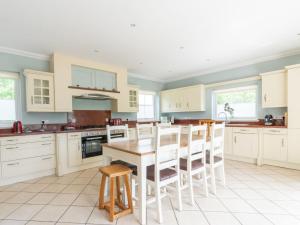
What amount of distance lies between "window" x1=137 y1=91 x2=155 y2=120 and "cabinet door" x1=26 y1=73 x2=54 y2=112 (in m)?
2.78

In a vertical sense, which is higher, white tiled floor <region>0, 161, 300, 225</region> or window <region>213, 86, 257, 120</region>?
window <region>213, 86, 257, 120</region>

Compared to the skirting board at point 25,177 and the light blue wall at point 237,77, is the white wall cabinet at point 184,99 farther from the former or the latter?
the skirting board at point 25,177

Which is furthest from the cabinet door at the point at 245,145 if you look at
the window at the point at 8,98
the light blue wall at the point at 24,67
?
the window at the point at 8,98

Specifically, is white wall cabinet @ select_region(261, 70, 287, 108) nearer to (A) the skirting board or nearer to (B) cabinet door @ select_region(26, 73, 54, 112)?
(B) cabinet door @ select_region(26, 73, 54, 112)

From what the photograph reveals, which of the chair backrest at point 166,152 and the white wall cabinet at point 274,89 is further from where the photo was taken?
the white wall cabinet at point 274,89

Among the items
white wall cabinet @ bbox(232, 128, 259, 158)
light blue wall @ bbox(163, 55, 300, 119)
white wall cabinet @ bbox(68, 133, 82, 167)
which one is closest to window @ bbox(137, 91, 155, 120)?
light blue wall @ bbox(163, 55, 300, 119)

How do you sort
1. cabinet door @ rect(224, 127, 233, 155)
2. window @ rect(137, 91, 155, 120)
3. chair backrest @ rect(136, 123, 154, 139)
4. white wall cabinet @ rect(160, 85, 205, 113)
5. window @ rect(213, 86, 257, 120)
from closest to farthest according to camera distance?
chair backrest @ rect(136, 123, 154, 139) → cabinet door @ rect(224, 127, 233, 155) → window @ rect(213, 86, 257, 120) → white wall cabinet @ rect(160, 85, 205, 113) → window @ rect(137, 91, 155, 120)

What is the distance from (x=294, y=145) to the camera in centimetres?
336

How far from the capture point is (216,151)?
A: 256 cm

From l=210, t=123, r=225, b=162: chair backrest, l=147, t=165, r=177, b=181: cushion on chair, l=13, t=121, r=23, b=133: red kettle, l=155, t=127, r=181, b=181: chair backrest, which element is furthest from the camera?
l=13, t=121, r=23, b=133: red kettle

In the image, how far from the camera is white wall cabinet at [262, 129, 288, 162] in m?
3.47

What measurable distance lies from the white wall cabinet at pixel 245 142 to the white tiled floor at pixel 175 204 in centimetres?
80

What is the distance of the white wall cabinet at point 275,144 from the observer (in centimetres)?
347

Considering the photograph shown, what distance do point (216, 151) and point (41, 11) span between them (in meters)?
3.10
